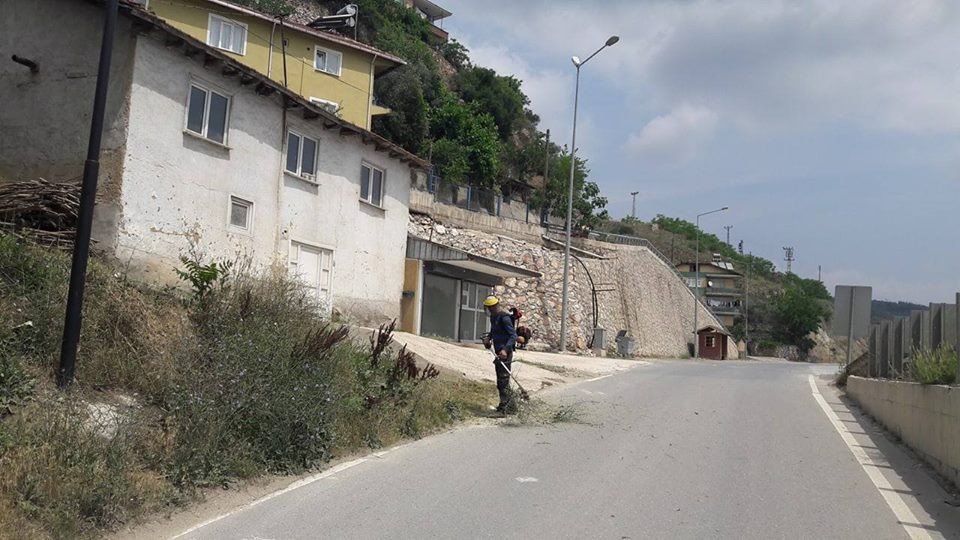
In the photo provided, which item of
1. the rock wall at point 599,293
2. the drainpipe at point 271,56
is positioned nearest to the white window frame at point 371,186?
the drainpipe at point 271,56

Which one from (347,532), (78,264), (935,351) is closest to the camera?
(347,532)

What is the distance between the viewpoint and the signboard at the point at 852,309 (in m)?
21.7

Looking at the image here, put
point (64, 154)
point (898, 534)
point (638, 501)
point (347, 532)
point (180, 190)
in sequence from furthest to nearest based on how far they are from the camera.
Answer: point (180, 190)
point (64, 154)
point (638, 501)
point (898, 534)
point (347, 532)

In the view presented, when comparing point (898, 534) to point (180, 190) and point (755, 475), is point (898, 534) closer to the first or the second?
point (755, 475)

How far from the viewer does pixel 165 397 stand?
8336mm

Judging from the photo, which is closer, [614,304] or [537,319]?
[537,319]

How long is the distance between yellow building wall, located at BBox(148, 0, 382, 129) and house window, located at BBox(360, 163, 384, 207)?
1083cm

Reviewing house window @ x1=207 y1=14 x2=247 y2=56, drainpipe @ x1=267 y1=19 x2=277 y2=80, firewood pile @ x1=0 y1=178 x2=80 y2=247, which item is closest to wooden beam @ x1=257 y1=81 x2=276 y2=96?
firewood pile @ x1=0 y1=178 x2=80 y2=247

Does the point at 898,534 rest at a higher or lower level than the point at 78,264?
lower

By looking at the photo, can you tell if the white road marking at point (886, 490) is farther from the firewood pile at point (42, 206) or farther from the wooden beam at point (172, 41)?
the wooden beam at point (172, 41)

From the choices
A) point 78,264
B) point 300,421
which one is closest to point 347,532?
point 300,421

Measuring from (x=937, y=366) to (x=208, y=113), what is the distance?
13133mm

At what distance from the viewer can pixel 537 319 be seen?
38438 mm

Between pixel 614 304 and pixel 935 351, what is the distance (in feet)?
128
